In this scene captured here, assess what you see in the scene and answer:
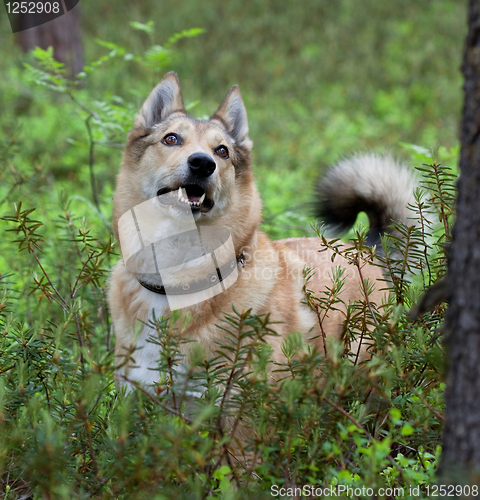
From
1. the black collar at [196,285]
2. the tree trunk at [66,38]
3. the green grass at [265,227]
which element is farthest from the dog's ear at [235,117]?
the tree trunk at [66,38]

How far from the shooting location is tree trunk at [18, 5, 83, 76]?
790 cm

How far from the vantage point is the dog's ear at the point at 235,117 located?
11.1 feet

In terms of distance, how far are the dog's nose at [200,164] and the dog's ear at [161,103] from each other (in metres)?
0.60

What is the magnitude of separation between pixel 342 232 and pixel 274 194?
2507 mm

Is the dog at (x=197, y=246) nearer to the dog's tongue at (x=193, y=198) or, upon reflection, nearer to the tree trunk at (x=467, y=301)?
the dog's tongue at (x=193, y=198)

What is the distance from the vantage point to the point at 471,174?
4.36ft

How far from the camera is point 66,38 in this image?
796cm

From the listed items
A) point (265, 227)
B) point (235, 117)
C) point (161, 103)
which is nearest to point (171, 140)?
point (161, 103)

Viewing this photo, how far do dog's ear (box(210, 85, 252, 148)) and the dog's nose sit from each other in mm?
616

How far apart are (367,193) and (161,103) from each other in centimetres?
155

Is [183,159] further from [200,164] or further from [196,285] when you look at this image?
[196,285]

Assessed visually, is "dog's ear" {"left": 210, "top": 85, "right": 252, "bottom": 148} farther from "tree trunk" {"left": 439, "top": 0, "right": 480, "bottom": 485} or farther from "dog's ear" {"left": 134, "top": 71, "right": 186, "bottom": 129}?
"tree trunk" {"left": 439, "top": 0, "right": 480, "bottom": 485}

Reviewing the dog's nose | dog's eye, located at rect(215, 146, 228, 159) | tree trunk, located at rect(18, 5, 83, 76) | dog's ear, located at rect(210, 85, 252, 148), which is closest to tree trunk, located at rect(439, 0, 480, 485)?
the dog's nose

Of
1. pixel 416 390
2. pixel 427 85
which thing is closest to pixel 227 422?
pixel 416 390
